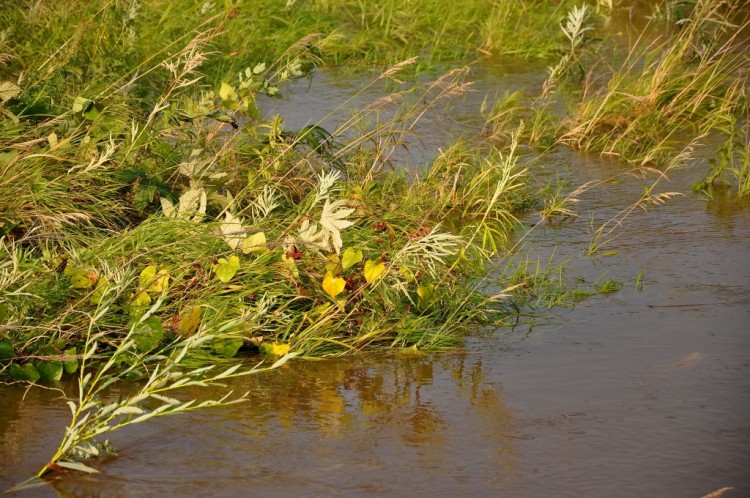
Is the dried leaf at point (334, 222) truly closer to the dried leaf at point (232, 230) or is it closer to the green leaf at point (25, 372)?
the dried leaf at point (232, 230)

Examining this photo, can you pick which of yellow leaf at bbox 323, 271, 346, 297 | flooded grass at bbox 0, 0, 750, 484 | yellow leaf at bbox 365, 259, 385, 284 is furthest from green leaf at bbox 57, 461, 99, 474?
yellow leaf at bbox 365, 259, 385, 284

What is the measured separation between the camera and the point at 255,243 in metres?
4.18

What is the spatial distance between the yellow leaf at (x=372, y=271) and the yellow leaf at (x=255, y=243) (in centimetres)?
38

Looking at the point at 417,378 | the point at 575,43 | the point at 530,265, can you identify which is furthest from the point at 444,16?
the point at 417,378

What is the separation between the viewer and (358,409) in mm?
3643

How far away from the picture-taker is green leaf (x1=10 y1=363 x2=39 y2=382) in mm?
3756

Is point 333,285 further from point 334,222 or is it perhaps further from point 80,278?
point 80,278

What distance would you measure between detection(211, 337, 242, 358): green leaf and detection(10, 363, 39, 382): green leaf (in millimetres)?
598

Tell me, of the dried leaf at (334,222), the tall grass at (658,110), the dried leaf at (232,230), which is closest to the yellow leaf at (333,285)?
the dried leaf at (334,222)

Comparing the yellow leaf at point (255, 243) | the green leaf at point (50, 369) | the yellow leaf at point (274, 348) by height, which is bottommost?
the yellow leaf at point (274, 348)

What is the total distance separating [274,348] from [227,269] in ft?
1.08

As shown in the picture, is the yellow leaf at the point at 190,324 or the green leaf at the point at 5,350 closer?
the green leaf at the point at 5,350

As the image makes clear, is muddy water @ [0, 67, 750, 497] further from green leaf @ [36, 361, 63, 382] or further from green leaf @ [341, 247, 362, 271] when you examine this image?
green leaf @ [341, 247, 362, 271]

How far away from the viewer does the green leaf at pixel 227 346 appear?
13.1ft
